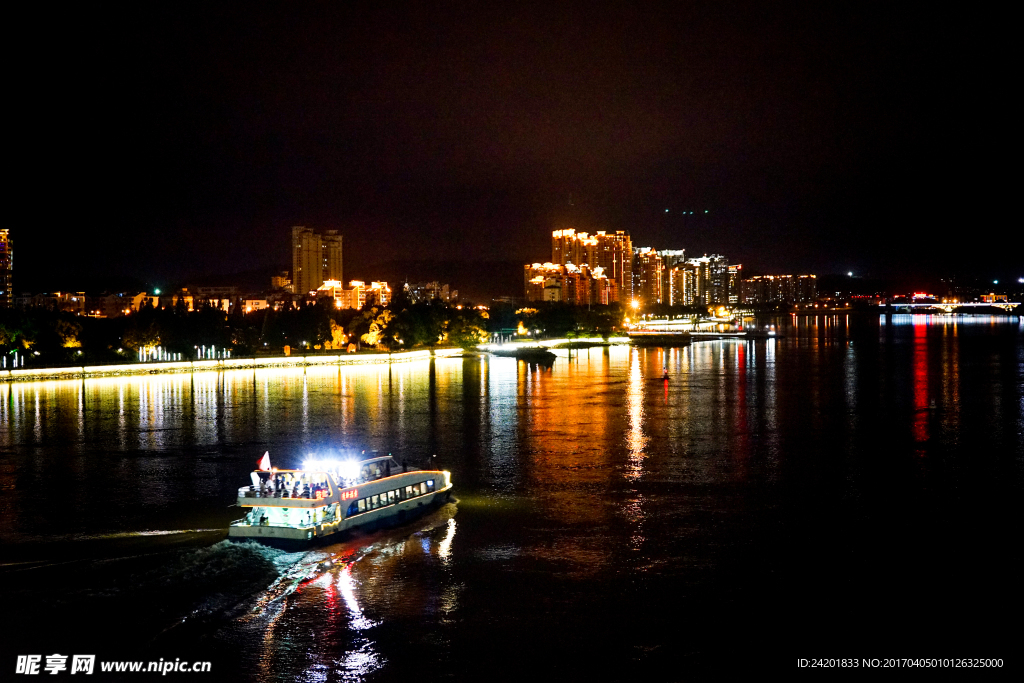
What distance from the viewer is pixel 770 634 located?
614 centimetres

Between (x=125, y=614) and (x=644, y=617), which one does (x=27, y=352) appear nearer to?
(x=125, y=614)

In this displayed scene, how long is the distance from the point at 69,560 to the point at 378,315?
30.3m

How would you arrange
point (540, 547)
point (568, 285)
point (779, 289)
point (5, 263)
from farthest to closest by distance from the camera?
1. point (779, 289)
2. point (568, 285)
3. point (5, 263)
4. point (540, 547)

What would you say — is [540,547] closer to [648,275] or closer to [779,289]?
[648,275]

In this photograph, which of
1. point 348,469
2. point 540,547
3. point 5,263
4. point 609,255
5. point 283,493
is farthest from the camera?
point 609,255

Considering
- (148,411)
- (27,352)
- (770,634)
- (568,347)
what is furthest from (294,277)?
(770,634)

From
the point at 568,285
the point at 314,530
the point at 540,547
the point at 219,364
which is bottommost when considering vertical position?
the point at 540,547

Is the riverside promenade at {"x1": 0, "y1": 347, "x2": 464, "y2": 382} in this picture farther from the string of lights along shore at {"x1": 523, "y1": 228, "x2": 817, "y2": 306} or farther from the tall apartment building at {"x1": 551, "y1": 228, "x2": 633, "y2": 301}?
the tall apartment building at {"x1": 551, "y1": 228, "x2": 633, "y2": 301}

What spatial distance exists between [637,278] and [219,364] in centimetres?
8484

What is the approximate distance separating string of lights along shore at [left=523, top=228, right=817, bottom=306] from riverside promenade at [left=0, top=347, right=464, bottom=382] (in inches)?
2034

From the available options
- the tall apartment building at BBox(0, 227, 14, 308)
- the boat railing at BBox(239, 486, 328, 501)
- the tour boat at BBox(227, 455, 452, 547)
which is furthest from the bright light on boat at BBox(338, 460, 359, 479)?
the tall apartment building at BBox(0, 227, 14, 308)

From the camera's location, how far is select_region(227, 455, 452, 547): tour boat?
25.4 ft

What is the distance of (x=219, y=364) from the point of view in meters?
28.1

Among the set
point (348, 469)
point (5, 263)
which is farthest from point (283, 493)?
point (5, 263)
